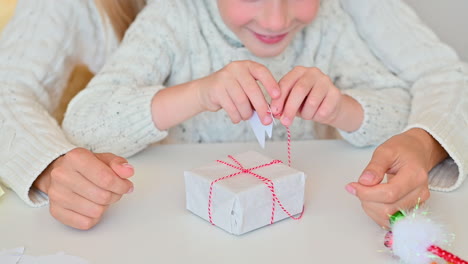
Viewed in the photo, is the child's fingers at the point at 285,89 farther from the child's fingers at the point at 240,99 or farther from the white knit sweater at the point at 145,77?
the white knit sweater at the point at 145,77

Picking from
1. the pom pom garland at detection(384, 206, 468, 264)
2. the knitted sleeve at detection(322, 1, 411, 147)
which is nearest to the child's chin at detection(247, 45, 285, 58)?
the knitted sleeve at detection(322, 1, 411, 147)

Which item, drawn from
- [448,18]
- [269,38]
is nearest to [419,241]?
[269,38]

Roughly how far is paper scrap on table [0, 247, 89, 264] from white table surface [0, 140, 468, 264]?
0.4 inches

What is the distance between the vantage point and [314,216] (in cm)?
87

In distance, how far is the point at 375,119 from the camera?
1.11 meters

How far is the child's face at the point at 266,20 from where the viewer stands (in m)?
1.06

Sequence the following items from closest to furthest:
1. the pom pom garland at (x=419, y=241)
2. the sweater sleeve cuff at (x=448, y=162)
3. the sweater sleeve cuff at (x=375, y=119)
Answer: the pom pom garland at (x=419, y=241) → the sweater sleeve cuff at (x=448, y=162) → the sweater sleeve cuff at (x=375, y=119)

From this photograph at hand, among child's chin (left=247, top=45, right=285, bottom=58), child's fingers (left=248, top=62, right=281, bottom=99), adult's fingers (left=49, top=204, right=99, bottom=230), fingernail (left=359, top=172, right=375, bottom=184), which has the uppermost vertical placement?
child's fingers (left=248, top=62, right=281, bottom=99)

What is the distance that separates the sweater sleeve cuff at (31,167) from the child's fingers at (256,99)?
275mm

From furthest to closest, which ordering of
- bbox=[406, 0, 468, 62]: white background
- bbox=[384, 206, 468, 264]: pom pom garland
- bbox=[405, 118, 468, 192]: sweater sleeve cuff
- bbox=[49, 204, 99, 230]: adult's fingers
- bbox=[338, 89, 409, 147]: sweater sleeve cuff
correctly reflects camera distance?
bbox=[406, 0, 468, 62]: white background < bbox=[338, 89, 409, 147]: sweater sleeve cuff < bbox=[405, 118, 468, 192]: sweater sleeve cuff < bbox=[49, 204, 99, 230]: adult's fingers < bbox=[384, 206, 468, 264]: pom pom garland

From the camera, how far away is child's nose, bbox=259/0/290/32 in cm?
105

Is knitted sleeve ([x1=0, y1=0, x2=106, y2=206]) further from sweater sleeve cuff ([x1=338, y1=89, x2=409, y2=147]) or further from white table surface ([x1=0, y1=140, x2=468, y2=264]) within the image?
sweater sleeve cuff ([x1=338, y1=89, x2=409, y2=147])

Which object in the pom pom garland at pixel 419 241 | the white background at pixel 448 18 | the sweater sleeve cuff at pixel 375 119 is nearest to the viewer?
the pom pom garland at pixel 419 241

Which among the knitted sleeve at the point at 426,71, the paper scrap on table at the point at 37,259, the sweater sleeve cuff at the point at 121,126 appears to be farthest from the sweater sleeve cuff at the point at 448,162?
the paper scrap on table at the point at 37,259
